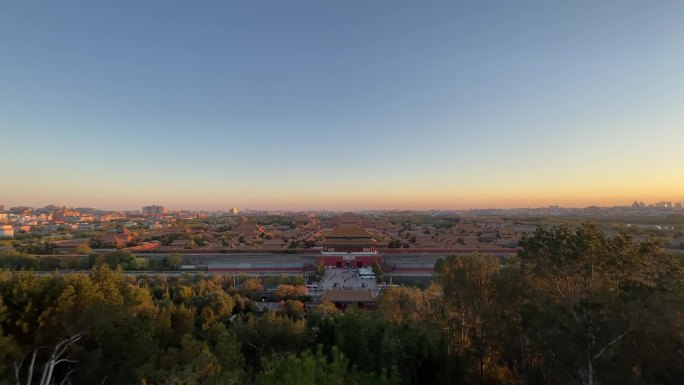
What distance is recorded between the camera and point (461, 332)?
7.74m

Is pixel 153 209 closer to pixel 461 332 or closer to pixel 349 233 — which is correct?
pixel 349 233

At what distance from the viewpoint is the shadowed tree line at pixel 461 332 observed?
4.68 metres

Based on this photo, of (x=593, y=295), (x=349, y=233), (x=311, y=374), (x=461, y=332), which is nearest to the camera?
(x=311, y=374)

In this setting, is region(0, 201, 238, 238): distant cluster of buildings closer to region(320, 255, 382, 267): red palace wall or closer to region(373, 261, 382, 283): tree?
region(320, 255, 382, 267): red palace wall

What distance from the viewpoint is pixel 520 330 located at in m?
6.28

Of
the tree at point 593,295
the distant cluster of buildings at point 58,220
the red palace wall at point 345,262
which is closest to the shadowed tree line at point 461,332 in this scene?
the tree at point 593,295

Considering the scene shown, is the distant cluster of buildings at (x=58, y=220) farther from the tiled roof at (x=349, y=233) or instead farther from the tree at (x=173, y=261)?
the tiled roof at (x=349, y=233)

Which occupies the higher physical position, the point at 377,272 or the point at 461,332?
the point at 461,332

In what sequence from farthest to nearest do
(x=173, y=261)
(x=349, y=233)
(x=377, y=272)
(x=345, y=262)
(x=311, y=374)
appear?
1. (x=349, y=233)
2. (x=345, y=262)
3. (x=173, y=261)
4. (x=377, y=272)
5. (x=311, y=374)

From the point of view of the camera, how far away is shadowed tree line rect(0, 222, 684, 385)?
15.4 feet

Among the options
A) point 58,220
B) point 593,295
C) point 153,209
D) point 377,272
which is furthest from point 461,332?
point 153,209

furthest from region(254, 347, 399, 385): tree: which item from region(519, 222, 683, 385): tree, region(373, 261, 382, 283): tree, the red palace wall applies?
the red palace wall

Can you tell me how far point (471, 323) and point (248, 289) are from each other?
11353 millimetres

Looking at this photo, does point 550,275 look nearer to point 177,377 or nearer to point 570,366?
point 570,366
